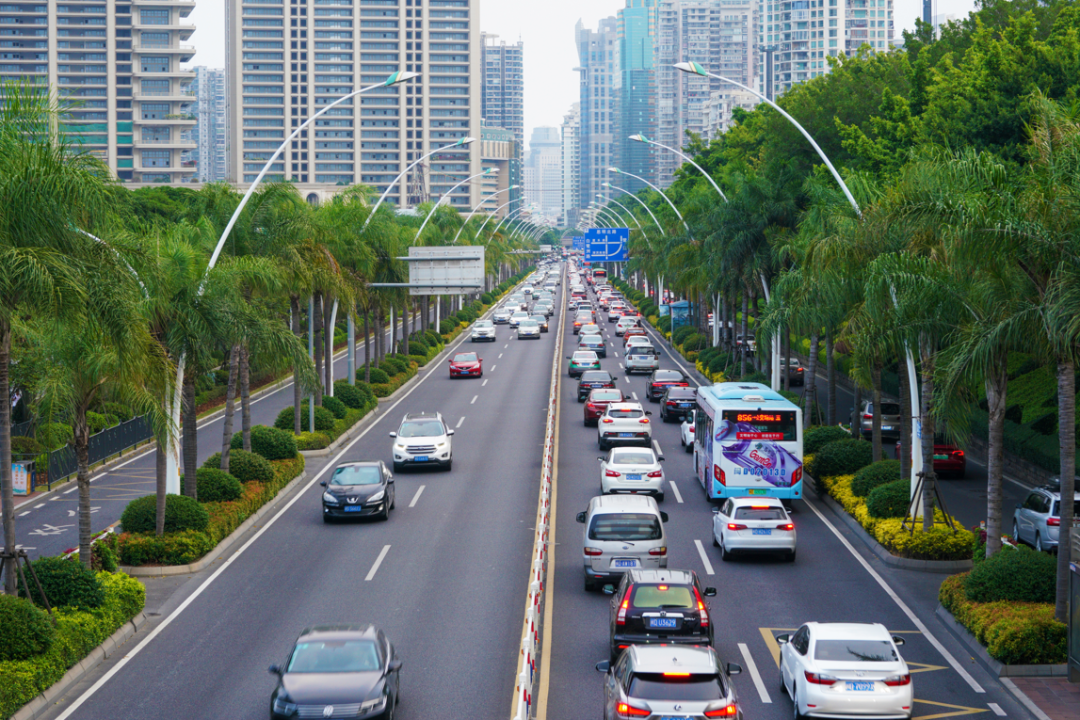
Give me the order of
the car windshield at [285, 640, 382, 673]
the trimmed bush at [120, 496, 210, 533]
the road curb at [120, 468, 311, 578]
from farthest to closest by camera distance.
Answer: the trimmed bush at [120, 496, 210, 533], the road curb at [120, 468, 311, 578], the car windshield at [285, 640, 382, 673]

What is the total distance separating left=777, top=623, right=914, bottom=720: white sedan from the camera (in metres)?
14.3

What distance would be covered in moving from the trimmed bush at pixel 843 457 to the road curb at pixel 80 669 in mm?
18250

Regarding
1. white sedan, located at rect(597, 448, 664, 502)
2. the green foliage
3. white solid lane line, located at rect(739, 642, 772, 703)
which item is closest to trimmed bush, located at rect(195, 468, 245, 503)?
the green foliage

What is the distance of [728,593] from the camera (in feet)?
70.3

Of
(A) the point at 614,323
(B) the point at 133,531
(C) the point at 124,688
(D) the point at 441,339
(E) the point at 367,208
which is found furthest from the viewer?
(A) the point at 614,323

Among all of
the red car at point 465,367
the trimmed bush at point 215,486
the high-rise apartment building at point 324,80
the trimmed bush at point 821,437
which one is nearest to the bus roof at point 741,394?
the trimmed bush at point 821,437

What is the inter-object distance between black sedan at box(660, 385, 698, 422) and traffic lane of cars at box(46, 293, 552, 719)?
11.4 meters

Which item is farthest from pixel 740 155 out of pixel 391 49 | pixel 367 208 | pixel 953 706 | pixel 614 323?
pixel 391 49

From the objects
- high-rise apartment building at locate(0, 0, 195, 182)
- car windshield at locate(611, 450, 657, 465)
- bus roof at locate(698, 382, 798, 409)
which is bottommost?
car windshield at locate(611, 450, 657, 465)

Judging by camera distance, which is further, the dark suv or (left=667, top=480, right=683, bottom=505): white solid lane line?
(left=667, top=480, right=683, bottom=505): white solid lane line

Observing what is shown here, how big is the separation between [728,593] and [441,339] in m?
55.9

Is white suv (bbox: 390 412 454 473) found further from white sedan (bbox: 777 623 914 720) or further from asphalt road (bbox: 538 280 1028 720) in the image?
white sedan (bbox: 777 623 914 720)

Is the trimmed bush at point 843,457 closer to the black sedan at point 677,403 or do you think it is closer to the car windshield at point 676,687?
the black sedan at point 677,403

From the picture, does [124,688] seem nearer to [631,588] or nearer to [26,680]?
[26,680]
